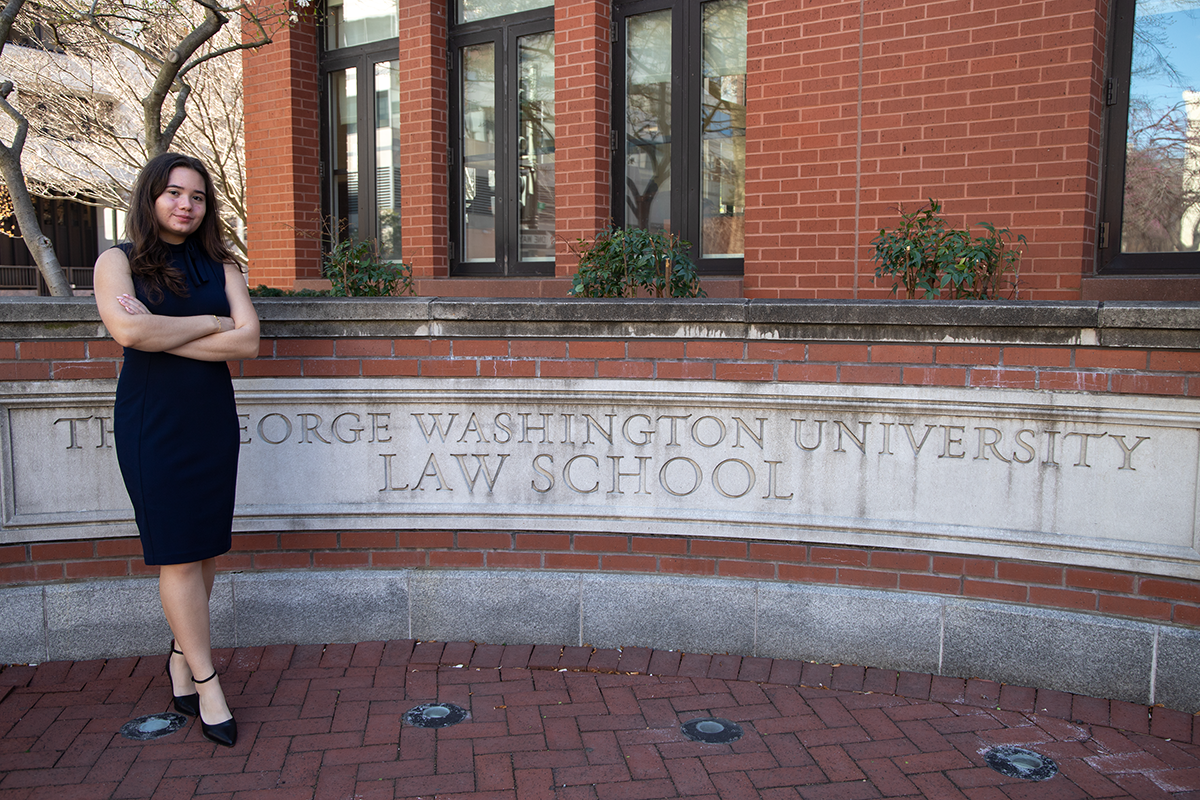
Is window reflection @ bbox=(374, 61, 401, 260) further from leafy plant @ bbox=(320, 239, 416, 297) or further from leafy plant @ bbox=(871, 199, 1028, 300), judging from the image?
leafy plant @ bbox=(871, 199, 1028, 300)

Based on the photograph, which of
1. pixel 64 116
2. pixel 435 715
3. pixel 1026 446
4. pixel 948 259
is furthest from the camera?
pixel 64 116

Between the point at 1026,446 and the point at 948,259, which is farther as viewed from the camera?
the point at 948,259

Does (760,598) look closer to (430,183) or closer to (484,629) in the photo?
(484,629)

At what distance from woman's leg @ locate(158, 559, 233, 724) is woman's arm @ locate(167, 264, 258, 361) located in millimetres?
713

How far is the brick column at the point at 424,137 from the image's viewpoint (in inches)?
271

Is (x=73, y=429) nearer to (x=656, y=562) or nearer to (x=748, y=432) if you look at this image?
(x=656, y=562)

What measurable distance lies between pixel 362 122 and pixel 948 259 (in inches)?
213

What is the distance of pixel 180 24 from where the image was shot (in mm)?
10195

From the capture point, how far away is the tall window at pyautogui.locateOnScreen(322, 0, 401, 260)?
766cm

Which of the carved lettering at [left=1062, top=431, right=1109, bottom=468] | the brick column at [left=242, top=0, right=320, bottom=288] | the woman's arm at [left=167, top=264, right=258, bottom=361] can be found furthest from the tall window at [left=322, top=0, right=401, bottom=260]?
the carved lettering at [left=1062, top=431, right=1109, bottom=468]

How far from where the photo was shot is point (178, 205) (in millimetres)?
3084

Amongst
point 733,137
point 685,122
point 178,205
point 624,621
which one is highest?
point 685,122

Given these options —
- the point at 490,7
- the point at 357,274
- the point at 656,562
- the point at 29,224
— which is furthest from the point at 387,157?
the point at 656,562

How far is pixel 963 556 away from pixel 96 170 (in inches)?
514
